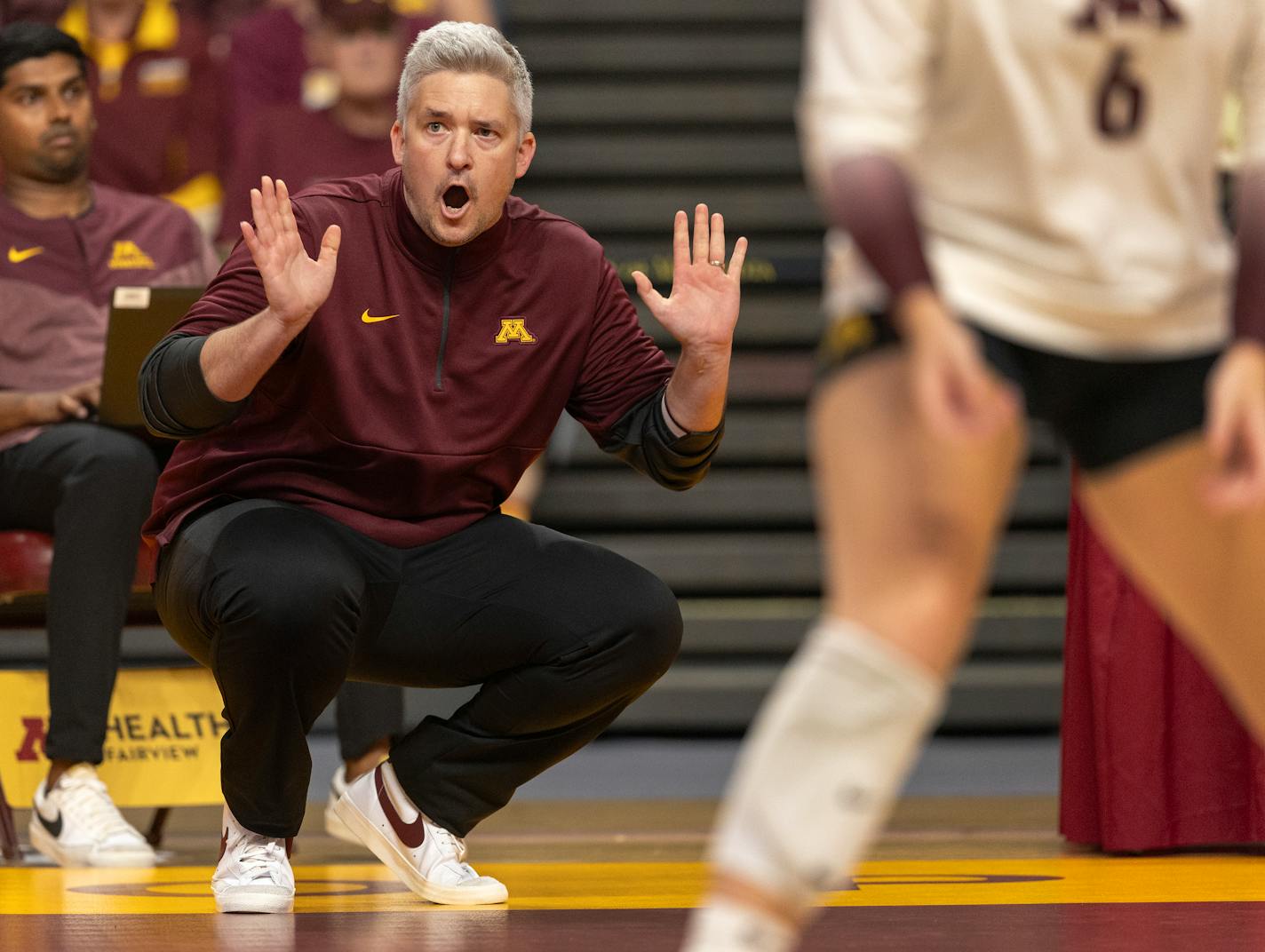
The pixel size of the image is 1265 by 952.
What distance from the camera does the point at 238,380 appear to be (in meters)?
2.72

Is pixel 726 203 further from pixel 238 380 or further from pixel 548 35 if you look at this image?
pixel 238 380

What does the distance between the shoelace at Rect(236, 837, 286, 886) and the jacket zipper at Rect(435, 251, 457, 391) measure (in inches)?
28.9

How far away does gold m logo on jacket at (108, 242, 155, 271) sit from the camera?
3.94 meters

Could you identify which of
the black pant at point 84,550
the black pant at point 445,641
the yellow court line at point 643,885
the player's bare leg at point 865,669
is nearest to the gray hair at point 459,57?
the black pant at point 445,641

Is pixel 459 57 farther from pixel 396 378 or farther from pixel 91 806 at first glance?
pixel 91 806

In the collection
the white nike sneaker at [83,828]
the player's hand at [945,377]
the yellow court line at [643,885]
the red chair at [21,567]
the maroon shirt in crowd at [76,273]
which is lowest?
the white nike sneaker at [83,828]

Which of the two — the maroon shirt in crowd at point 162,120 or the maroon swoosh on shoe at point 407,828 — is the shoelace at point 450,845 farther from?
the maroon shirt in crowd at point 162,120

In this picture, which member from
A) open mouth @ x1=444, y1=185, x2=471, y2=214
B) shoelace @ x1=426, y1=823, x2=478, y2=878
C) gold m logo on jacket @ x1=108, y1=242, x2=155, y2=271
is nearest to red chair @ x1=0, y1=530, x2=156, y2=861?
gold m logo on jacket @ x1=108, y1=242, x2=155, y2=271

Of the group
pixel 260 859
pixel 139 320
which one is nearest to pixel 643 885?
pixel 260 859

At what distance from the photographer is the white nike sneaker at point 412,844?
287cm

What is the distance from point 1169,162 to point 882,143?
0.26 metres

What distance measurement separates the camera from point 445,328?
2.98 meters

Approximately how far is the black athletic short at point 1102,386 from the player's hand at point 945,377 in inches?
3.2

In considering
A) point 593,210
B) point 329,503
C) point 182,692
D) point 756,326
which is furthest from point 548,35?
point 329,503
